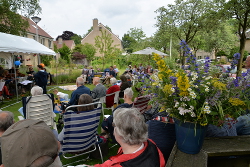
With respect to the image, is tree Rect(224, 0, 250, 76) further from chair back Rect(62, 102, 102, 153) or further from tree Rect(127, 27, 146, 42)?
tree Rect(127, 27, 146, 42)

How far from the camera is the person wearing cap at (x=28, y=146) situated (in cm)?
96

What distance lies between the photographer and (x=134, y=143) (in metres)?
1.33

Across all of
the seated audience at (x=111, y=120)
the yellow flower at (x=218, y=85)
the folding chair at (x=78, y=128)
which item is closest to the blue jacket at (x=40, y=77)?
the seated audience at (x=111, y=120)

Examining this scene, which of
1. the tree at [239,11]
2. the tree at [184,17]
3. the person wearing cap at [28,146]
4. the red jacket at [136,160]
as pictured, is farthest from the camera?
the tree at [184,17]

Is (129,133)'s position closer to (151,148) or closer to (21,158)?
(151,148)

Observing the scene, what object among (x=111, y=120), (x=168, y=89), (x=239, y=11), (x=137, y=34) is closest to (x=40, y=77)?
(x=111, y=120)

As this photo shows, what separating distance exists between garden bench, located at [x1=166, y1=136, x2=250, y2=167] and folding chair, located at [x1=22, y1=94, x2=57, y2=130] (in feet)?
9.85

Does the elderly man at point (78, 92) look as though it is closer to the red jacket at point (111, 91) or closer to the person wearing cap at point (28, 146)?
the red jacket at point (111, 91)

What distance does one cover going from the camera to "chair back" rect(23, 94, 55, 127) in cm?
348

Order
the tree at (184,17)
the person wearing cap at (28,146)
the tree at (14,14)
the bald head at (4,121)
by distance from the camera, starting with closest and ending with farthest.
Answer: the person wearing cap at (28,146), the bald head at (4,121), the tree at (14,14), the tree at (184,17)

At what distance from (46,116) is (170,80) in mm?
3148

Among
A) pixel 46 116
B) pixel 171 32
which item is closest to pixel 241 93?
pixel 46 116

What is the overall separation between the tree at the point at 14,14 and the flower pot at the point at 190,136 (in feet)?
50.3

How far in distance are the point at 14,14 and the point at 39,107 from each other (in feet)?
42.0
